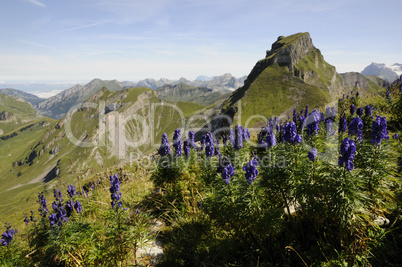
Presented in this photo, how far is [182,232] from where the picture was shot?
19.7ft

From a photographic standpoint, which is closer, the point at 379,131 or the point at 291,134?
the point at 379,131

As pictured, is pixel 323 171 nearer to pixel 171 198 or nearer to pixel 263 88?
pixel 171 198

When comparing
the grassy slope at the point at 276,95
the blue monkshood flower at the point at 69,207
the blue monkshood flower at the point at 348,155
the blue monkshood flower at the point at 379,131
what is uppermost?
the grassy slope at the point at 276,95

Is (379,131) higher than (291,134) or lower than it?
higher

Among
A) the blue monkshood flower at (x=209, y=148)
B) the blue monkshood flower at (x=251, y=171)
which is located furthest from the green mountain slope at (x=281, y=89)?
the blue monkshood flower at (x=251, y=171)

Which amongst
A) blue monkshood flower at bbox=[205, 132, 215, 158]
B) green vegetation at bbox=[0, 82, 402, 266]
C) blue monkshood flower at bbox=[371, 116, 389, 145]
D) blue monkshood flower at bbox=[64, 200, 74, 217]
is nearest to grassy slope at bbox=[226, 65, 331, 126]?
blue monkshood flower at bbox=[205, 132, 215, 158]

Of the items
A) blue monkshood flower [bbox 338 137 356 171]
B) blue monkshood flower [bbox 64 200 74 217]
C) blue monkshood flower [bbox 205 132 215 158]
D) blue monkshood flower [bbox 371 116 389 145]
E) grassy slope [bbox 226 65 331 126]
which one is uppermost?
grassy slope [bbox 226 65 331 126]

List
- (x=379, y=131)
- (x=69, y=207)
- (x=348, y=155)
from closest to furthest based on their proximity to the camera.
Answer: (x=348, y=155) < (x=379, y=131) < (x=69, y=207)

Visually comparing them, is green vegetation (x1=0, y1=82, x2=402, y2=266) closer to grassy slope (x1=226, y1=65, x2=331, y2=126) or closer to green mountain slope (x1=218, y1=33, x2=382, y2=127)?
green mountain slope (x1=218, y1=33, x2=382, y2=127)

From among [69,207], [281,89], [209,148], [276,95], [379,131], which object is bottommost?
[69,207]

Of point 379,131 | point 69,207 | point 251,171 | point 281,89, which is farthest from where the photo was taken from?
point 281,89

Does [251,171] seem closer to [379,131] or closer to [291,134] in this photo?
[291,134]

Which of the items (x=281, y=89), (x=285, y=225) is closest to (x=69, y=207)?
(x=285, y=225)

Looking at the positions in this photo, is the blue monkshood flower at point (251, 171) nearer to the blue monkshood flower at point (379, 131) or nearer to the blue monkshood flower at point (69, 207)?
the blue monkshood flower at point (379, 131)
